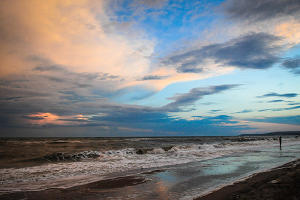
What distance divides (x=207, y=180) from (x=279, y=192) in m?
3.79

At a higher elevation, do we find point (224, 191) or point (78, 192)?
point (224, 191)

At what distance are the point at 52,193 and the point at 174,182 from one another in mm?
5107

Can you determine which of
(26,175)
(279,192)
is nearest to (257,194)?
(279,192)

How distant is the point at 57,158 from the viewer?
18281 mm

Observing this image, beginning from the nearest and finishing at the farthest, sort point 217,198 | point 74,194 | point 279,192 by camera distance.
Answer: point 279,192, point 217,198, point 74,194

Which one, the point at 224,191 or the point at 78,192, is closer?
the point at 224,191

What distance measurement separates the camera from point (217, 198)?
6.41 metres

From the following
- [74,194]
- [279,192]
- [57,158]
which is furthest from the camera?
→ [57,158]

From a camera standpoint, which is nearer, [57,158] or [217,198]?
[217,198]

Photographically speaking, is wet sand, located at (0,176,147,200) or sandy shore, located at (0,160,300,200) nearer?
sandy shore, located at (0,160,300,200)

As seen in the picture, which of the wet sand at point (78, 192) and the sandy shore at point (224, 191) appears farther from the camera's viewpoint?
the wet sand at point (78, 192)

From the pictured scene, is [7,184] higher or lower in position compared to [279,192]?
lower

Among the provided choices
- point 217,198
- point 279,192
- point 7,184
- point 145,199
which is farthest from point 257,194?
point 7,184

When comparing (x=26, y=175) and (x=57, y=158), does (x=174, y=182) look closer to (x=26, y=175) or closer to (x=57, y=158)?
(x=26, y=175)
